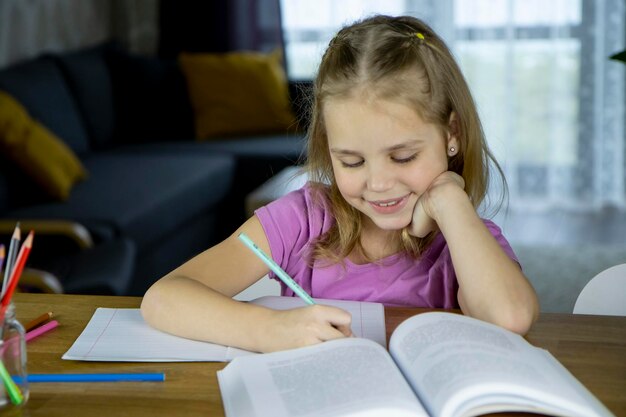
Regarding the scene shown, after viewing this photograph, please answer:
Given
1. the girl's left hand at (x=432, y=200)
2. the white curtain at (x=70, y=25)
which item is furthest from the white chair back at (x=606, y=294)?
the white curtain at (x=70, y=25)

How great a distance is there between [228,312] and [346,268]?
13.9 inches

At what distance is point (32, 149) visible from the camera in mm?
3236

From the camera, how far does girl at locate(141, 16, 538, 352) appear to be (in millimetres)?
1197

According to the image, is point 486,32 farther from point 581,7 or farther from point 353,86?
point 353,86

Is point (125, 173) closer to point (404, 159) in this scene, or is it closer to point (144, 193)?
point (144, 193)

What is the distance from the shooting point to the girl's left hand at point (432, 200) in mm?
1346

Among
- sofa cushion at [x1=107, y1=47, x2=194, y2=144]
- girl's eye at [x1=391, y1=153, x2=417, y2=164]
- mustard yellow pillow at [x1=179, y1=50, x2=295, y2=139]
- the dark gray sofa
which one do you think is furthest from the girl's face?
sofa cushion at [x1=107, y1=47, x2=194, y2=144]

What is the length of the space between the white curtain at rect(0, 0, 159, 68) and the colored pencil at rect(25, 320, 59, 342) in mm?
2956

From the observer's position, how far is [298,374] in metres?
0.99

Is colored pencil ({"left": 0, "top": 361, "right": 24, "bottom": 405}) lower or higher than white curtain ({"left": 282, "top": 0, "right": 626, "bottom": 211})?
higher

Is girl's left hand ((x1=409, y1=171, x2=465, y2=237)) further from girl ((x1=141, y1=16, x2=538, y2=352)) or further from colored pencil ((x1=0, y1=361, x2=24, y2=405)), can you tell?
colored pencil ((x1=0, y1=361, x2=24, y2=405))

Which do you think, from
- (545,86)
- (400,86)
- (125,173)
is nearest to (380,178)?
(400,86)

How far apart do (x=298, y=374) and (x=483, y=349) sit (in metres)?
0.19

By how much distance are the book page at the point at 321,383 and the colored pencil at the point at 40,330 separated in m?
0.28
